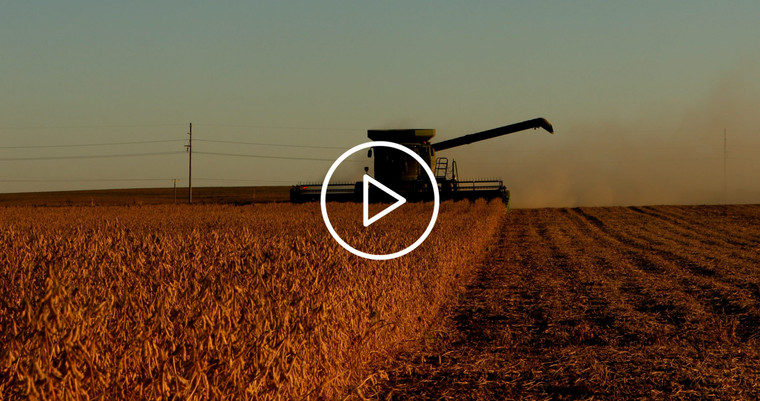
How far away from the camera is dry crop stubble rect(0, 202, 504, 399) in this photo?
9.85ft

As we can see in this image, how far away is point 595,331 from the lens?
940 cm

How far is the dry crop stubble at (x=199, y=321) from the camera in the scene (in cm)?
300

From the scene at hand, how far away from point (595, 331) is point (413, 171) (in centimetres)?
2413

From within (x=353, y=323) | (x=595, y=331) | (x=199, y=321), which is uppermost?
(x=199, y=321)

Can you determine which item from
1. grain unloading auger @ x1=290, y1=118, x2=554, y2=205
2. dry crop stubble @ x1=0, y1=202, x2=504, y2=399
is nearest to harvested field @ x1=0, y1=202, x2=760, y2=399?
→ dry crop stubble @ x1=0, y1=202, x2=504, y2=399

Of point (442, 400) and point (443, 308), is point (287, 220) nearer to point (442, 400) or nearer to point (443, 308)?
point (443, 308)

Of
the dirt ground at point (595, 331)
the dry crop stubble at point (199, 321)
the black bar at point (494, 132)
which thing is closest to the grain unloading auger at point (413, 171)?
the black bar at point (494, 132)

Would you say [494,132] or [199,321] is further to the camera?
[494,132]

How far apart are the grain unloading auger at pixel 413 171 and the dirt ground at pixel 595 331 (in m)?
12.5

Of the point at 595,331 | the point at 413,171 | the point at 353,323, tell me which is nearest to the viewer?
the point at 353,323

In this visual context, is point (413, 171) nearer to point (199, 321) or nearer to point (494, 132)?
point (494, 132)

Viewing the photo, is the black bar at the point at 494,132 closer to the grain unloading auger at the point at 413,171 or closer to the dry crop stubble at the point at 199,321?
the grain unloading auger at the point at 413,171

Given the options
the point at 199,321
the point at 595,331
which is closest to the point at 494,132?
the point at 595,331

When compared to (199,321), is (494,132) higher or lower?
higher
